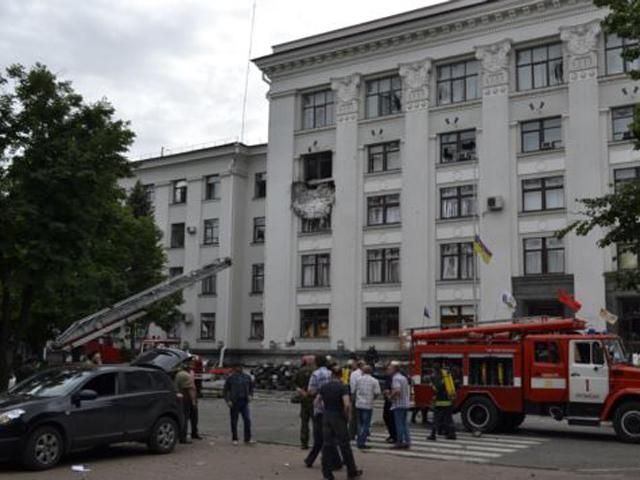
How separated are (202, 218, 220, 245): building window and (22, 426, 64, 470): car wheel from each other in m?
36.9

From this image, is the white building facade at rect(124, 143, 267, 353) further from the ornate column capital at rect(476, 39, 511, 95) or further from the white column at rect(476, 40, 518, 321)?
the ornate column capital at rect(476, 39, 511, 95)

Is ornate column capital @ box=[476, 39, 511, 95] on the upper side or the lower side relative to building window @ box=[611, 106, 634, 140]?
upper

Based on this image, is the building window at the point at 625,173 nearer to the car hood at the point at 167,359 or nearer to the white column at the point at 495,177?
the white column at the point at 495,177

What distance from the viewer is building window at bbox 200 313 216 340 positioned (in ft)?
161

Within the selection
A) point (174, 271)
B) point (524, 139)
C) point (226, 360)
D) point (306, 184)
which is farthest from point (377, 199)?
point (174, 271)

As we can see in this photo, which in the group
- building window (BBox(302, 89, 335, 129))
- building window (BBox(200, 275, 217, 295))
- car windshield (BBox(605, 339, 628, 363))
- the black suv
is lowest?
the black suv

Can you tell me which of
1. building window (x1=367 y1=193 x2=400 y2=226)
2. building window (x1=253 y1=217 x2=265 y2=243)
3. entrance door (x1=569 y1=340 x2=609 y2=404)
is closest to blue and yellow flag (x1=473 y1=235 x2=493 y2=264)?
building window (x1=367 y1=193 x2=400 y2=226)

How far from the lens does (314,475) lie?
1316 centimetres

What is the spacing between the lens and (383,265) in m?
40.6

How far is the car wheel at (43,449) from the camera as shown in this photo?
12.9 metres

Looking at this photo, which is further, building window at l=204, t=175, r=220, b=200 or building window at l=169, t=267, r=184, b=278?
building window at l=169, t=267, r=184, b=278

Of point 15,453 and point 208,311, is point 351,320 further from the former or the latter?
point 15,453

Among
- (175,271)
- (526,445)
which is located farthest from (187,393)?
(175,271)

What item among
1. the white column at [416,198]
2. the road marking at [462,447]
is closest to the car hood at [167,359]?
the road marking at [462,447]
